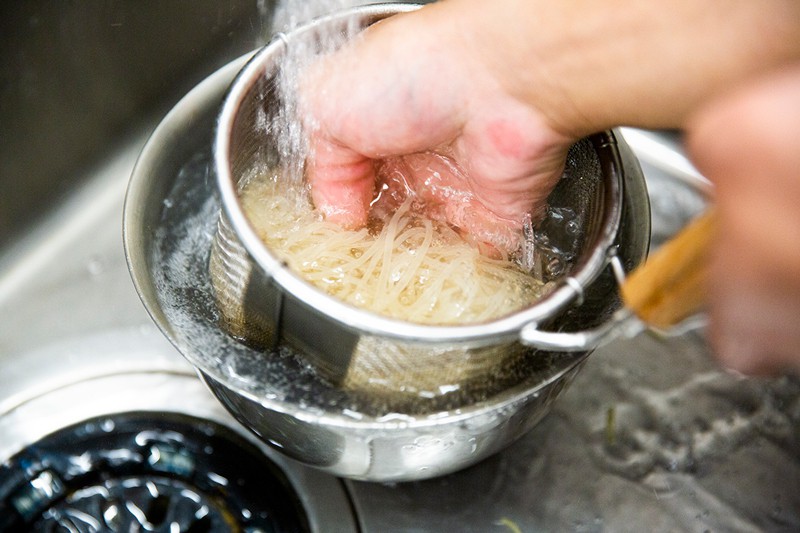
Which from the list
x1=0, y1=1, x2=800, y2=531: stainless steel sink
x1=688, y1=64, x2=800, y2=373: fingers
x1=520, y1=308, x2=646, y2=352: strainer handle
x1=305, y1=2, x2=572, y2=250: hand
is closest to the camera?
x1=688, y1=64, x2=800, y2=373: fingers

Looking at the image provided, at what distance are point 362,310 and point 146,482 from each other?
353 millimetres

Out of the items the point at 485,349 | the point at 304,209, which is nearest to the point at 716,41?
the point at 485,349

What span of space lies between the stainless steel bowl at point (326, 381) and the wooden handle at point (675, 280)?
0.08 meters

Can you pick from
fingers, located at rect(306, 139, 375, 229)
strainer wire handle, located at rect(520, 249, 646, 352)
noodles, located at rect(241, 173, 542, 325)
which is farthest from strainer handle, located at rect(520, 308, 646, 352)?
fingers, located at rect(306, 139, 375, 229)

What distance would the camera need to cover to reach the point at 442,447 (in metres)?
0.61

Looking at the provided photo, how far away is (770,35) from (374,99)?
31 centimetres

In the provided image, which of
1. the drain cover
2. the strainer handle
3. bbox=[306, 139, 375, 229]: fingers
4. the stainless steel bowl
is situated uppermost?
bbox=[306, 139, 375, 229]: fingers

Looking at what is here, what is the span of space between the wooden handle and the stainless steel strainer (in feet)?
0.25

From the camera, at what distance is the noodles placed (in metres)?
0.65

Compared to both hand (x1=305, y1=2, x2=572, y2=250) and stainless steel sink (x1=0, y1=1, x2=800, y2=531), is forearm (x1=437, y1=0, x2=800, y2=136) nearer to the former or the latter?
hand (x1=305, y1=2, x2=572, y2=250)

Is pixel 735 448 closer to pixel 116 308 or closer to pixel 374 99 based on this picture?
pixel 374 99

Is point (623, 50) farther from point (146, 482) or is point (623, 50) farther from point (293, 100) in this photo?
point (146, 482)

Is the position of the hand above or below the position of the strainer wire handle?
above

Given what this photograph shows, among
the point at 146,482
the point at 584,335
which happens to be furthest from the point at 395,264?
the point at 146,482
